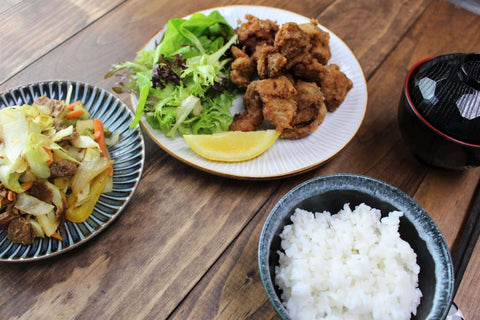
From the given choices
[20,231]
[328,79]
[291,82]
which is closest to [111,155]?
[20,231]

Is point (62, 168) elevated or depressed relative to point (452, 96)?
depressed

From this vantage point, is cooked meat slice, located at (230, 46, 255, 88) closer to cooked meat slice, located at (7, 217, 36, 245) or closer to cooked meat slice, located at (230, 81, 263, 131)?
cooked meat slice, located at (230, 81, 263, 131)

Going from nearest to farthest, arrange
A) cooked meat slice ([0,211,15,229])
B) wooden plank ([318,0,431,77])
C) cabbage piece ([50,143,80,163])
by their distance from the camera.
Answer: cooked meat slice ([0,211,15,229])
cabbage piece ([50,143,80,163])
wooden plank ([318,0,431,77])

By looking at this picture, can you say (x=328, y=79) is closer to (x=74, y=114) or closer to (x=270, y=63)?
(x=270, y=63)

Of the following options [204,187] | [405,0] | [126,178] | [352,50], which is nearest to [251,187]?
[204,187]

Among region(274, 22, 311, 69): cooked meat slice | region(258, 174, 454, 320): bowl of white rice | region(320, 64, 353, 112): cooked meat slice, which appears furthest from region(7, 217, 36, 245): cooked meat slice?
region(320, 64, 353, 112): cooked meat slice

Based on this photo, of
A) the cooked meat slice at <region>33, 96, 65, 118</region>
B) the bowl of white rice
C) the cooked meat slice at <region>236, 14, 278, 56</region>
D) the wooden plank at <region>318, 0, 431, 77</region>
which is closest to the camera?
the bowl of white rice
